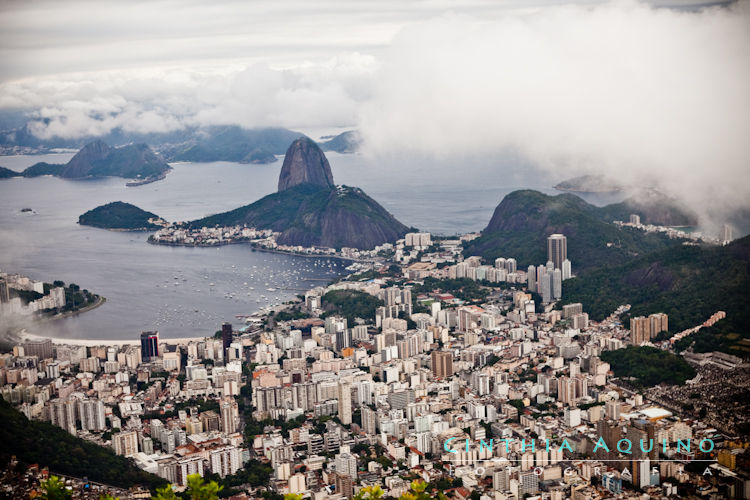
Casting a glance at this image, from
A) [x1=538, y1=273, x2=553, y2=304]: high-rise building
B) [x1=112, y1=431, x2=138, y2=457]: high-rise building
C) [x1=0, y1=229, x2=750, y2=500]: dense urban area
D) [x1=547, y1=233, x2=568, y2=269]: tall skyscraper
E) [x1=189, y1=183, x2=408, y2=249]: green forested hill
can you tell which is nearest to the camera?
[x1=0, y1=229, x2=750, y2=500]: dense urban area

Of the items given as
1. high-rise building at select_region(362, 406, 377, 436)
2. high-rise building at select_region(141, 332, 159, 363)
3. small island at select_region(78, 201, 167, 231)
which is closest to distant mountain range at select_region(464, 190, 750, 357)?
high-rise building at select_region(362, 406, 377, 436)

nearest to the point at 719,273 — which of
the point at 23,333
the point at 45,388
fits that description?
the point at 45,388

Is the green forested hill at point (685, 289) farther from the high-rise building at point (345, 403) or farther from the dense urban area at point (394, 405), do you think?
the high-rise building at point (345, 403)

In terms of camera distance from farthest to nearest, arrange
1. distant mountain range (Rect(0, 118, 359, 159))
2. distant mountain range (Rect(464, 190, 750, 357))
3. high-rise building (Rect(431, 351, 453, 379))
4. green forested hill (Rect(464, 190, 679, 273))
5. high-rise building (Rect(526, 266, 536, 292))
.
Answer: distant mountain range (Rect(0, 118, 359, 159)), green forested hill (Rect(464, 190, 679, 273)), high-rise building (Rect(526, 266, 536, 292)), distant mountain range (Rect(464, 190, 750, 357)), high-rise building (Rect(431, 351, 453, 379))

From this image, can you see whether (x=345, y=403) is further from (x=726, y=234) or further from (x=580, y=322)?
(x=726, y=234)

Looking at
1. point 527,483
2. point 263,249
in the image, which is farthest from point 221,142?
point 527,483

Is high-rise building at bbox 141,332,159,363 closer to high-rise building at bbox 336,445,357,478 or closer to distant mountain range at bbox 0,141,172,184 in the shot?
high-rise building at bbox 336,445,357,478

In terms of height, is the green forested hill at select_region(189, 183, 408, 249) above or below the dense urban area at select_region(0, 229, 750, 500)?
above
